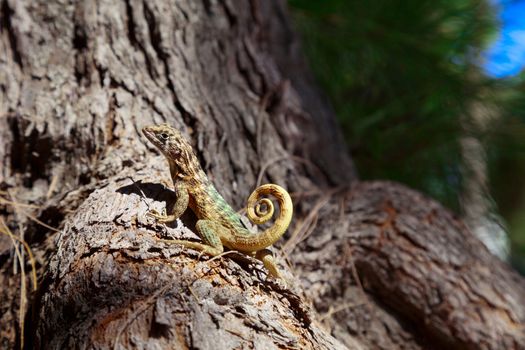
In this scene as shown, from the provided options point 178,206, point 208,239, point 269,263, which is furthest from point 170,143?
point 269,263

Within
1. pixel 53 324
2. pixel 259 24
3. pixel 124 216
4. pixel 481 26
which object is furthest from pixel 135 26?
pixel 481 26

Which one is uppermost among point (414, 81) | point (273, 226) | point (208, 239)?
point (414, 81)

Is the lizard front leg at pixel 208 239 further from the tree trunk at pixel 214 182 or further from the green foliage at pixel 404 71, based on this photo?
the green foliage at pixel 404 71

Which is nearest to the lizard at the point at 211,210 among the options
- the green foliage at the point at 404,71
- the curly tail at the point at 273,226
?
the curly tail at the point at 273,226

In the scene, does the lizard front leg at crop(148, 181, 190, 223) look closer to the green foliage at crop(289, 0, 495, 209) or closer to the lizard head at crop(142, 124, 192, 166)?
the lizard head at crop(142, 124, 192, 166)

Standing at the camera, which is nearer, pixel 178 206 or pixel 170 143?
pixel 178 206

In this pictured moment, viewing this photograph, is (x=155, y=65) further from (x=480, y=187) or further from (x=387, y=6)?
(x=480, y=187)

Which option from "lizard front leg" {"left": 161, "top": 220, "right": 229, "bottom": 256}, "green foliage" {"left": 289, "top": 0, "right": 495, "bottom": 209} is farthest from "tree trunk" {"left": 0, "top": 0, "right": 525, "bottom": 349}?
"green foliage" {"left": 289, "top": 0, "right": 495, "bottom": 209}

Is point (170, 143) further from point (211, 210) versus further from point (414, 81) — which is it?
point (414, 81)
